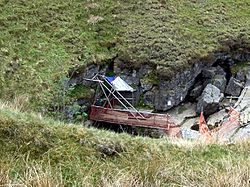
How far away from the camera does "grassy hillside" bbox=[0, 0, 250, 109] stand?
24328mm

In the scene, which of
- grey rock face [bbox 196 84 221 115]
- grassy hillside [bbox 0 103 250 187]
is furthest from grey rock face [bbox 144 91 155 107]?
grassy hillside [bbox 0 103 250 187]

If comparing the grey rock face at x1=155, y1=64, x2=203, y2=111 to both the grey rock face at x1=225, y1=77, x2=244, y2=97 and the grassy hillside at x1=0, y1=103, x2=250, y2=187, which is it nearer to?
the grey rock face at x1=225, y1=77, x2=244, y2=97

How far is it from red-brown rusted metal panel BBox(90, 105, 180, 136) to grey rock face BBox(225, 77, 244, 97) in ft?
17.3

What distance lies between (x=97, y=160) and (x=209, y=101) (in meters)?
18.1

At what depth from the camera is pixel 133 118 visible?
2427 centimetres

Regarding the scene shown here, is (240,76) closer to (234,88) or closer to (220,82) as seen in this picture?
(234,88)

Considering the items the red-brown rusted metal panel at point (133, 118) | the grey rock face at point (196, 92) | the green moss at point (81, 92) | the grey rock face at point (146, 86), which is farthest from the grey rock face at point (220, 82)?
the green moss at point (81, 92)

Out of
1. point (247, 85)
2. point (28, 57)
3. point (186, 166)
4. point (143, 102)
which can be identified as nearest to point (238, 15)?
point (247, 85)

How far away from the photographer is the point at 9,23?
27453 mm

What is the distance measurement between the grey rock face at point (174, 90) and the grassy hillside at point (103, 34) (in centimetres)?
58

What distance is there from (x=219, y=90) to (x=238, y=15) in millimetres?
8023

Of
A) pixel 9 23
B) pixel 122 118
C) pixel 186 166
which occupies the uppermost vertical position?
pixel 9 23

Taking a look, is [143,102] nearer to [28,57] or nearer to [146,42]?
[146,42]

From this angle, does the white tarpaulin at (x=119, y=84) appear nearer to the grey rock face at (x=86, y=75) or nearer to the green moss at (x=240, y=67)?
the grey rock face at (x=86, y=75)
